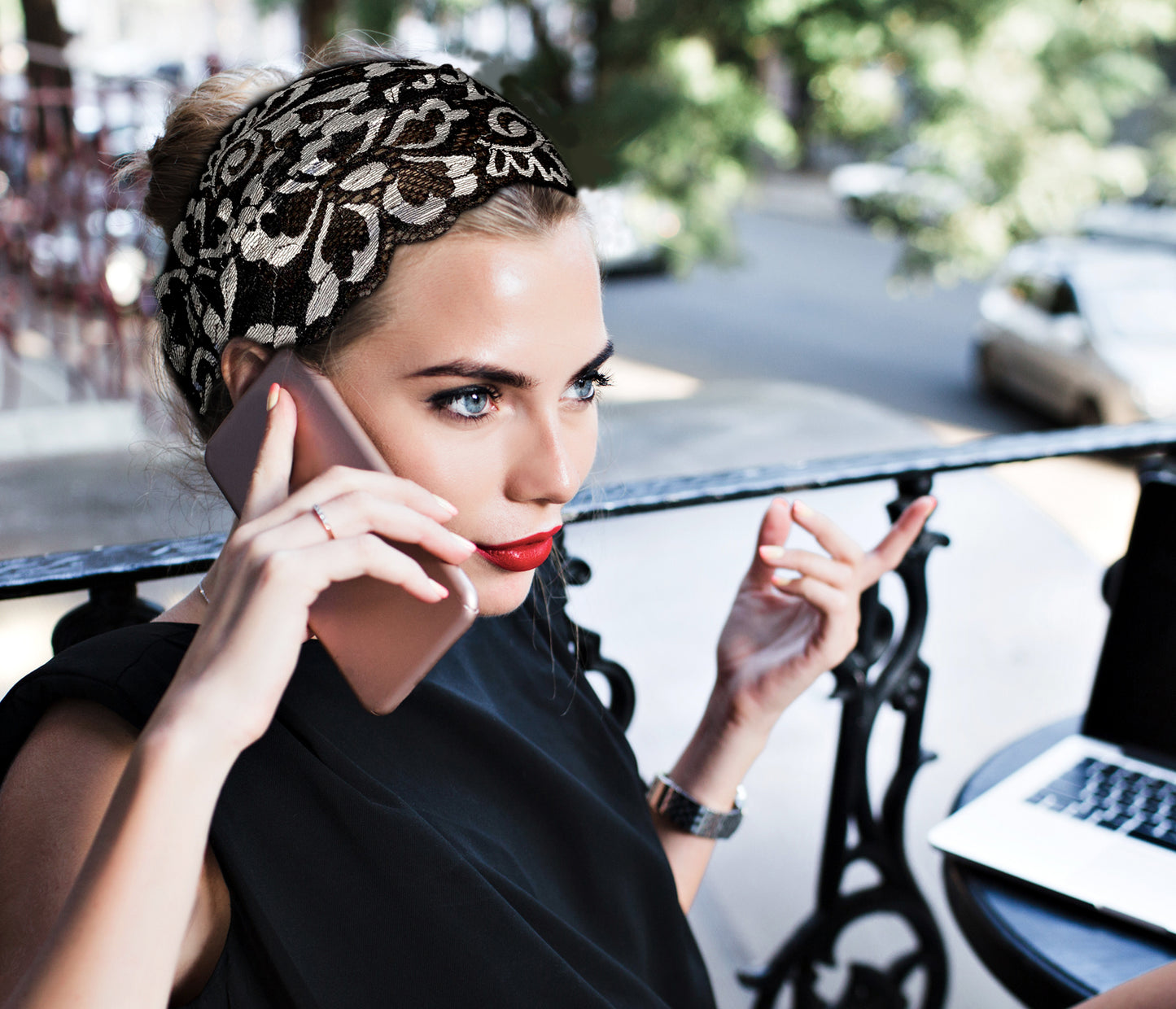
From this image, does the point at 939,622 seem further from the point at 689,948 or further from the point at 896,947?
the point at 689,948

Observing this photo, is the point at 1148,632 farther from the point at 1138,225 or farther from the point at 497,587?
the point at 1138,225

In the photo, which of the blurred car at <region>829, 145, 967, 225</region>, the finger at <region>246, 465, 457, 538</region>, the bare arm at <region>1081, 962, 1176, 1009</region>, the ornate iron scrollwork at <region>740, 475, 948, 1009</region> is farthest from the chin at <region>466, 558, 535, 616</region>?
the blurred car at <region>829, 145, 967, 225</region>

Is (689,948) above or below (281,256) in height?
below

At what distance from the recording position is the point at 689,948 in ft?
→ 4.69

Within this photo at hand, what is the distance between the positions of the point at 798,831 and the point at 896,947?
2.61ft

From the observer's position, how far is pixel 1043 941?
4.43ft

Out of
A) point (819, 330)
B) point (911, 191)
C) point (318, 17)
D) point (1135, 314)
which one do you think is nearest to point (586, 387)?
point (911, 191)

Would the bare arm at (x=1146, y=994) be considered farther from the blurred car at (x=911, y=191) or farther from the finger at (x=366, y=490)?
the blurred car at (x=911, y=191)

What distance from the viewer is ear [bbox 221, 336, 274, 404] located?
1.08 m

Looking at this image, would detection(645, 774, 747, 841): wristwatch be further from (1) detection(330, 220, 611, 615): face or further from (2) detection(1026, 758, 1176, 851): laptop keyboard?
(1) detection(330, 220, 611, 615): face

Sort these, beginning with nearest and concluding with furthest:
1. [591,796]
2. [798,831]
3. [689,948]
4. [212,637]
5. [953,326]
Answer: [212,637] < [591,796] < [689,948] < [798,831] < [953,326]

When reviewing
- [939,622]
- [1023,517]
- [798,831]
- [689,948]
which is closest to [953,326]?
[1023,517]

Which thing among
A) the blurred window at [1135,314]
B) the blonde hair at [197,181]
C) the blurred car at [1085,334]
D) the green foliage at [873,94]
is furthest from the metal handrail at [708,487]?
the blurred window at [1135,314]

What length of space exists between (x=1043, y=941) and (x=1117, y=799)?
301 millimetres
